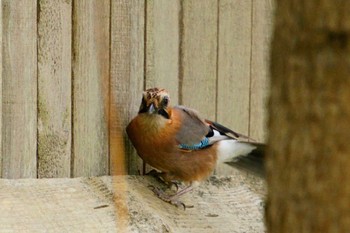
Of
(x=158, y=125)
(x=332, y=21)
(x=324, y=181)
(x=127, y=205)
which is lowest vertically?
(x=127, y=205)

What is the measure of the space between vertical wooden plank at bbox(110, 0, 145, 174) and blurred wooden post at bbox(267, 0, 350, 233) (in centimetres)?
352

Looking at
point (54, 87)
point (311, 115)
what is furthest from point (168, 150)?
point (311, 115)

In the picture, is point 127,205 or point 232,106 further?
point 232,106

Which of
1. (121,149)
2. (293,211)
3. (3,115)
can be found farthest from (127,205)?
(293,211)

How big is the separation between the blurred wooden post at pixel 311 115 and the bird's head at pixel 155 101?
11.5ft

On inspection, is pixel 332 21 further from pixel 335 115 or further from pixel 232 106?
pixel 232 106

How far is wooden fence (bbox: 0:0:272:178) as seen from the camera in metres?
4.20

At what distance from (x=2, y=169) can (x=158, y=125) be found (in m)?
0.92

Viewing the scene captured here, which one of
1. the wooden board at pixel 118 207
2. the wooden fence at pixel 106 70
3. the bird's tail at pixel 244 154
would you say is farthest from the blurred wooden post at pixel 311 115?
the bird's tail at pixel 244 154

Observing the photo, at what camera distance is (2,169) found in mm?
4180

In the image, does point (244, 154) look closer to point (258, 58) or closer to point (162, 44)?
point (258, 58)

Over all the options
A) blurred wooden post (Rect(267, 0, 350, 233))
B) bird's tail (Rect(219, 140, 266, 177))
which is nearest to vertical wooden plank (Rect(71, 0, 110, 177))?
bird's tail (Rect(219, 140, 266, 177))

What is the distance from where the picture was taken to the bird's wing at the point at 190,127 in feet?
15.6

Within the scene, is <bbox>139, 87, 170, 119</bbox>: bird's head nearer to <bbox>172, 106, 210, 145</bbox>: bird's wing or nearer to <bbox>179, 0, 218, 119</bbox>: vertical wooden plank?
<bbox>172, 106, 210, 145</bbox>: bird's wing
